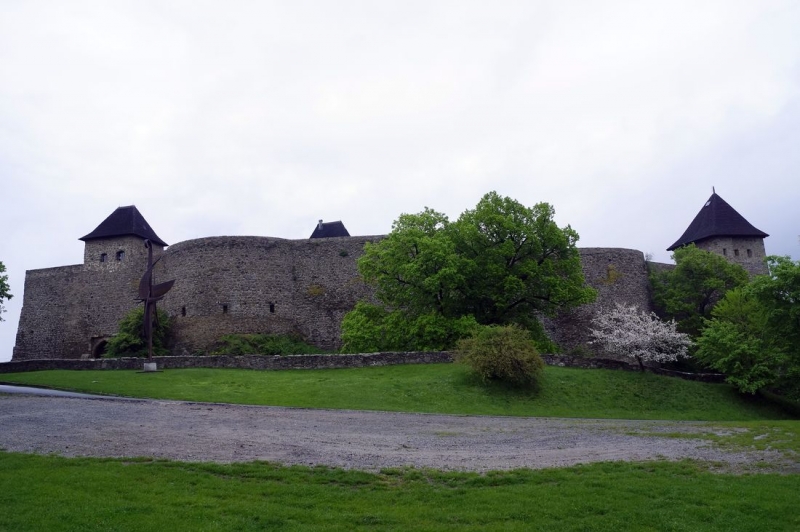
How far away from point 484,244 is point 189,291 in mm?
18321

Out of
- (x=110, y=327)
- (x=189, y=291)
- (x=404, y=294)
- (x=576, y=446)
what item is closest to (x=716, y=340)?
(x=404, y=294)

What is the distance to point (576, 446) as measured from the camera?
1333cm

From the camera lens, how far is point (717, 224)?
1794 inches

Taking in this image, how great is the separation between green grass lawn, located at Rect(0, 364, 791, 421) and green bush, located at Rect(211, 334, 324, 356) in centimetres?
1015

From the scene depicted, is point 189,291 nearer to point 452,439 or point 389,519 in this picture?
point 452,439

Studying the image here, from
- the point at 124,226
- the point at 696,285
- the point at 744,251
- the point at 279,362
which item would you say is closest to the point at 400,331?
the point at 279,362

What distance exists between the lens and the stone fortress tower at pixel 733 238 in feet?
147

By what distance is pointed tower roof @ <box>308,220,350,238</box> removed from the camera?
49.3 meters

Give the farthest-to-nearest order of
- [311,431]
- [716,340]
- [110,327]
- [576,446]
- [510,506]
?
1. [110,327]
2. [716,340]
3. [311,431]
4. [576,446]
5. [510,506]

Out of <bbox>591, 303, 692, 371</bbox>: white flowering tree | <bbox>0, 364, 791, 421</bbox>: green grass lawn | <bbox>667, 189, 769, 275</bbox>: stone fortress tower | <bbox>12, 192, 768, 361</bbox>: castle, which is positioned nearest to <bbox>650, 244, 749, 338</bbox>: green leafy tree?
<bbox>12, 192, 768, 361</bbox>: castle

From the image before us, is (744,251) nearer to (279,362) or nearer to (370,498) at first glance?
(279,362)

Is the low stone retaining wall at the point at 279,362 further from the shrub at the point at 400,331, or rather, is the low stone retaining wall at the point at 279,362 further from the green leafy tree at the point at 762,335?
the green leafy tree at the point at 762,335

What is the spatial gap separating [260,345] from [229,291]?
4104 mm

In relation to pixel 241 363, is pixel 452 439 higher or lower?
lower
